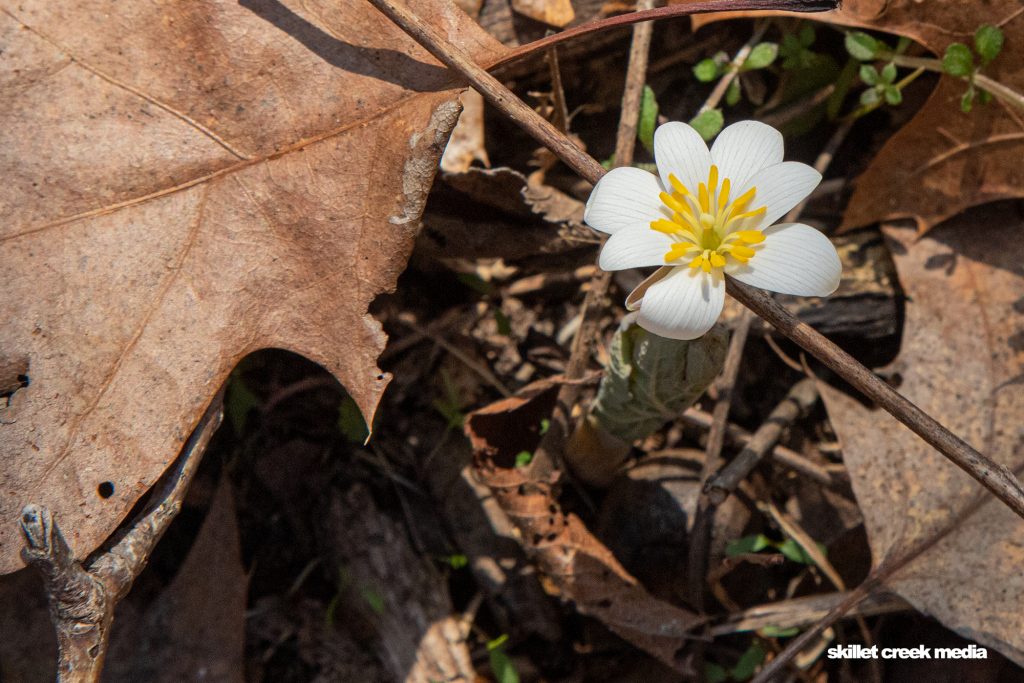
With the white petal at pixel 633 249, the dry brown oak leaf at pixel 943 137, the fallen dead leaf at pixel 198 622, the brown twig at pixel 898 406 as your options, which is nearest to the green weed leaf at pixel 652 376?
the brown twig at pixel 898 406

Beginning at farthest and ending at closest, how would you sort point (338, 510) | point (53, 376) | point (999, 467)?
point (338, 510) → point (53, 376) → point (999, 467)

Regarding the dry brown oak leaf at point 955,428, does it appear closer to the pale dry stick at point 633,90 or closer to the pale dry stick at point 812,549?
the pale dry stick at point 812,549

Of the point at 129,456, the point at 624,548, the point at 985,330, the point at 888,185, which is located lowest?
the point at 129,456

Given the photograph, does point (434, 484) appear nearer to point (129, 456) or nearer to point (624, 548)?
point (624, 548)

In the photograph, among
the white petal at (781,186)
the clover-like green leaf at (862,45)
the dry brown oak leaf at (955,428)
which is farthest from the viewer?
the clover-like green leaf at (862,45)

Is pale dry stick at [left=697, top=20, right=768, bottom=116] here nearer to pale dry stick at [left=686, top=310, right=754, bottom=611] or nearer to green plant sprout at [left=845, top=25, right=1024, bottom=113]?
green plant sprout at [left=845, top=25, right=1024, bottom=113]

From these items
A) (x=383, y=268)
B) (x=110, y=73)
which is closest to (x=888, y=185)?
(x=383, y=268)
